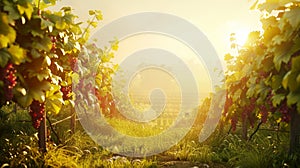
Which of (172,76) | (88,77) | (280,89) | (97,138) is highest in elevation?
(172,76)

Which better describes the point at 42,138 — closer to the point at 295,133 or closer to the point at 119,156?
the point at 119,156

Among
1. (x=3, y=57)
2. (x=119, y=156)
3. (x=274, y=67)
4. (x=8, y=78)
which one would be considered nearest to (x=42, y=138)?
(x=119, y=156)

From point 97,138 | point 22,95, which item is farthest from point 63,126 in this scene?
point 22,95

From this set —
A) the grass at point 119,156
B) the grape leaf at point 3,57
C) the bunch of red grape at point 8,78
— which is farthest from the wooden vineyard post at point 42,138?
the grape leaf at point 3,57

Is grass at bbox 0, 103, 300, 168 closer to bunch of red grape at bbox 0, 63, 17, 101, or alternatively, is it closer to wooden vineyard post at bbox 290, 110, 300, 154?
wooden vineyard post at bbox 290, 110, 300, 154

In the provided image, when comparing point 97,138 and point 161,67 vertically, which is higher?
point 161,67

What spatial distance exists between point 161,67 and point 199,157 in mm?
23420

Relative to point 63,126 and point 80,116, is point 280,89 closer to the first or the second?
point 63,126

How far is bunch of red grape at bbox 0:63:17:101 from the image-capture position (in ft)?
12.4

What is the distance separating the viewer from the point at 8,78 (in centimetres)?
386

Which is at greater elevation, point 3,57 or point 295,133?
point 3,57

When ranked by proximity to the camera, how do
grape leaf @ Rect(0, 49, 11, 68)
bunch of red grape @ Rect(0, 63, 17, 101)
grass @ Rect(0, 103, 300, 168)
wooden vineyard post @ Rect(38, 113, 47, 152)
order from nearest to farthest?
grape leaf @ Rect(0, 49, 11, 68)
bunch of red grape @ Rect(0, 63, 17, 101)
grass @ Rect(0, 103, 300, 168)
wooden vineyard post @ Rect(38, 113, 47, 152)

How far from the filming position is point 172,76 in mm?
33219

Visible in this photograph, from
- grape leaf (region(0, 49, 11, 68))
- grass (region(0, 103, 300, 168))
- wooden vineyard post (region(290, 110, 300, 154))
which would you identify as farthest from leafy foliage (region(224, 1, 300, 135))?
grape leaf (region(0, 49, 11, 68))
